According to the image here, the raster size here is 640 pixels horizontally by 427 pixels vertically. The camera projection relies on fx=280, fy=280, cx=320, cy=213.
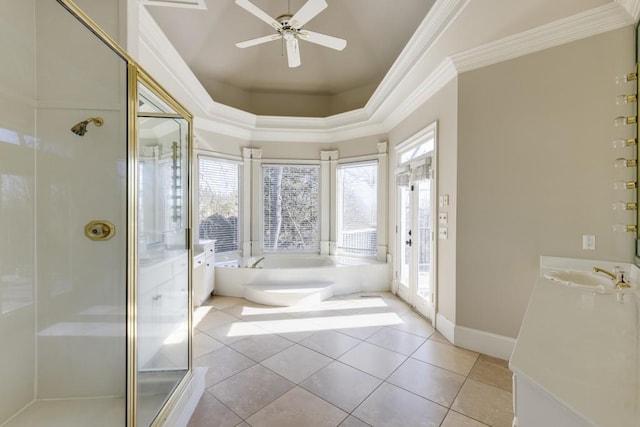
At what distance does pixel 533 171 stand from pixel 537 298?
1.46m

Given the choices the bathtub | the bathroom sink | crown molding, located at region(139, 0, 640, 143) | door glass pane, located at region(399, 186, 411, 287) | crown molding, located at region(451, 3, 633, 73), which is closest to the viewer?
the bathroom sink

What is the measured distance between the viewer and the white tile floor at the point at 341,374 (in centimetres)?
186

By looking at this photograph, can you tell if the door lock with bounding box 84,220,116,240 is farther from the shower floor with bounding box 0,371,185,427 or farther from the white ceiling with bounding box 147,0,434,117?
the white ceiling with bounding box 147,0,434,117

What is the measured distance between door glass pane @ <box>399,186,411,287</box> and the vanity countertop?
272 centimetres

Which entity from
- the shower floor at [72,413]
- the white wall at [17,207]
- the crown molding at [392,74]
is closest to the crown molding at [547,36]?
the crown molding at [392,74]

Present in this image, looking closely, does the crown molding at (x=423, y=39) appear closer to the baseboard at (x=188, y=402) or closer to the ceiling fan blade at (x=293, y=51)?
the ceiling fan blade at (x=293, y=51)

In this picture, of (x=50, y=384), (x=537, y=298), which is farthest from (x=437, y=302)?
(x=50, y=384)

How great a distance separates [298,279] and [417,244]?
1.84 metres

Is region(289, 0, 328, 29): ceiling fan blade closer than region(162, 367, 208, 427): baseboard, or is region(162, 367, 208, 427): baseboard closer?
region(162, 367, 208, 427): baseboard

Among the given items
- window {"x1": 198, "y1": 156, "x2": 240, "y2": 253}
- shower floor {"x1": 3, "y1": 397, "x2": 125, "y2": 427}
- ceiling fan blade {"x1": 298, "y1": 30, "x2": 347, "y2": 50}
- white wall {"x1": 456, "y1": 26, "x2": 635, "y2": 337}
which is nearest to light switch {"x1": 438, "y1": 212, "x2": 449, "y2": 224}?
white wall {"x1": 456, "y1": 26, "x2": 635, "y2": 337}

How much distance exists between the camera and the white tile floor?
1858mm

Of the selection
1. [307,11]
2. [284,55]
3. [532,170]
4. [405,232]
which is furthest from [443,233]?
[284,55]

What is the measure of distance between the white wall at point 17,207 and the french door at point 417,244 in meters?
3.47

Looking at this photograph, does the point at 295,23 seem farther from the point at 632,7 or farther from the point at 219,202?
the point at 219,202
